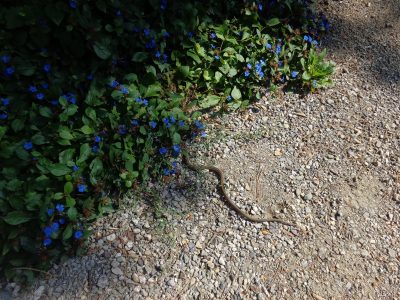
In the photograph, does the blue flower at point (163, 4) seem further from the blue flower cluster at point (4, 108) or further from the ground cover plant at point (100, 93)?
the blue flower cluster at point (4, 108)

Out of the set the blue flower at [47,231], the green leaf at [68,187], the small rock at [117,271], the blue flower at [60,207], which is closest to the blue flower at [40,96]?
the green leaf at [68,187]

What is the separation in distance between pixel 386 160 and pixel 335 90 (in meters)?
0.74

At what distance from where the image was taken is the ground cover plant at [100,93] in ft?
8.17

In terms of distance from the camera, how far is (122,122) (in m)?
2.86

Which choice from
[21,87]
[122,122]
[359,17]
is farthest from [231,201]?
[359,17]

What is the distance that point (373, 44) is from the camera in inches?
156

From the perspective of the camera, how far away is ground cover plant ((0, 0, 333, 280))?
2490mm

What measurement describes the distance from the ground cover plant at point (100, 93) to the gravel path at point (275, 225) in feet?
0.53

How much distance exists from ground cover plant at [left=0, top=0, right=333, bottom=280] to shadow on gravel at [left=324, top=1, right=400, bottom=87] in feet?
1.60

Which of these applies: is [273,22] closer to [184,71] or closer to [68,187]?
[184,71]

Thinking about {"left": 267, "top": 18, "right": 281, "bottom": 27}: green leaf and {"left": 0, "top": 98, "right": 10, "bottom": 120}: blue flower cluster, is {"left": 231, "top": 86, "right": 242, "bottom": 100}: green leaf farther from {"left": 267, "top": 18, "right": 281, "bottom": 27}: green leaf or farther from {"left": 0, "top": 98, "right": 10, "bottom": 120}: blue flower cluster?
{"left": 0, "top": 98, "right": 10, "bottom": 120}: blue flower cluster

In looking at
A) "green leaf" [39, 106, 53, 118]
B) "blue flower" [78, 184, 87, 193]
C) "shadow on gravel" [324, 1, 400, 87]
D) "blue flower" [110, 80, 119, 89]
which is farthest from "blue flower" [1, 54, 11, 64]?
"shadow on gravel" [324, 1, 400, 87]

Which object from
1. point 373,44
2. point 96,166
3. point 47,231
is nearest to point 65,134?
point 96,166

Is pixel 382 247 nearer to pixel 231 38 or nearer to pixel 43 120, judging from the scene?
pixel 231 38
